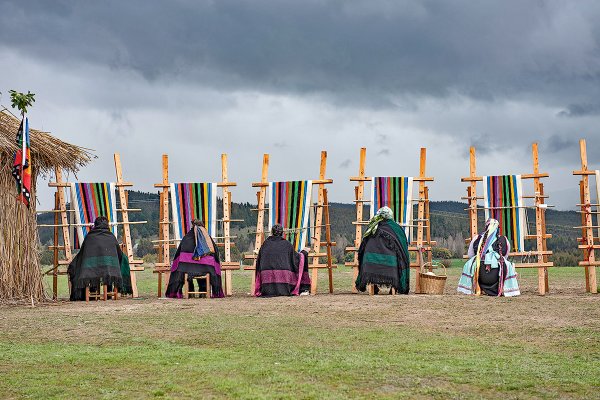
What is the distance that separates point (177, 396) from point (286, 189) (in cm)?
1061

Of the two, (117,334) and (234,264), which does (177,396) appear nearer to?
(117,334)

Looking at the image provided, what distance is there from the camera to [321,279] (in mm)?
23797

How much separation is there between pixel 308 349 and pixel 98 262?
7.94 m

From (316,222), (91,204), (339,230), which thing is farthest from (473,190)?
(339,230)

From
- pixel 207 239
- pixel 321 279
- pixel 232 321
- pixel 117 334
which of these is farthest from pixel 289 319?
pixel 321 279

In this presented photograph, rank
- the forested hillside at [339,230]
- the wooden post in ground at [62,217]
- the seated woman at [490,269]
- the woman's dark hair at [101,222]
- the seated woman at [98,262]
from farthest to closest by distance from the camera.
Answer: the forested hillside at [339,230]
the wooden post in ground at [62,217]
the woman's dark hair at [101,222]
the seated woman at [98,262]
the seated woman at [490,269]

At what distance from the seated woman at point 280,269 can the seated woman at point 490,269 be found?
319 cm

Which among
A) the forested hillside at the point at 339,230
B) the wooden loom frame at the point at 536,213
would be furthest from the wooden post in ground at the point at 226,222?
the forested hillside at the point at 339,230

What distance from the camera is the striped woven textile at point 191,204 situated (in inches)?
714

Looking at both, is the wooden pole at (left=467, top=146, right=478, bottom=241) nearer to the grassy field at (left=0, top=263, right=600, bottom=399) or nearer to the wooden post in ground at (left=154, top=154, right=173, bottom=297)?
the grassy field at (left=0, top=263, right=600, bottom=399)

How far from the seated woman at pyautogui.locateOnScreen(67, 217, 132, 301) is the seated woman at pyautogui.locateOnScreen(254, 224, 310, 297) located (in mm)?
2742

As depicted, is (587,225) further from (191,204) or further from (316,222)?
(191,204)

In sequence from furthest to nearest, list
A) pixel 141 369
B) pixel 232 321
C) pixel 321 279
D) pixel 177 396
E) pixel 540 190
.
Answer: pixel 321 279 → pixel 540 190 → pixel 232 321 → pixel 141 369 → pixel 177 396

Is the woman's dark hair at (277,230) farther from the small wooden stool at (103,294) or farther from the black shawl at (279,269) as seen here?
the small wooden stool at (103,294)
